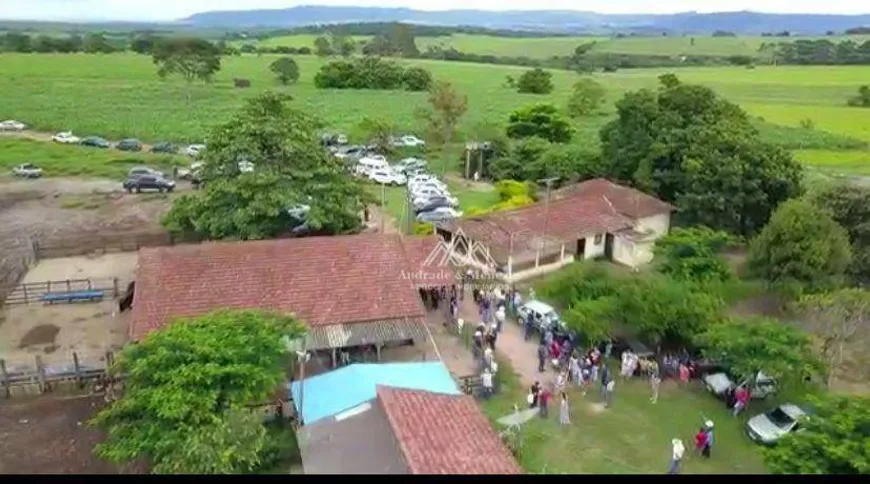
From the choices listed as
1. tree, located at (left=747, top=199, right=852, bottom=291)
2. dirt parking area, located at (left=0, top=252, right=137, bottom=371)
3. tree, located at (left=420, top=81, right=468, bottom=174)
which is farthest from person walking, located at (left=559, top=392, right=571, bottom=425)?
tree, located at (left=420, top=81, right=468, bottom=174)

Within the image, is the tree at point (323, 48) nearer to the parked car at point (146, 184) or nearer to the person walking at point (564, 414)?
the parked car at point (146, 184)

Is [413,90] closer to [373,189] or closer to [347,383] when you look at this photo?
[373,189]

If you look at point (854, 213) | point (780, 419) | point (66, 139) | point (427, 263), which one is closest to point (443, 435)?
point (780, 419)

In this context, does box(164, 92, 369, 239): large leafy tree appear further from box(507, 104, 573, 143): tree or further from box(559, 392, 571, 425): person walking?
box(507, 104, 573, 143): tree

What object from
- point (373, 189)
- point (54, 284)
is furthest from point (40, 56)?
point (54, 284)

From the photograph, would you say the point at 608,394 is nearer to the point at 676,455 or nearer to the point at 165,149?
the point at 676,455

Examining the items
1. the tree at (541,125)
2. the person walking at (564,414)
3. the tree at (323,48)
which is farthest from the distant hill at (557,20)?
the person walking at (564,414)
